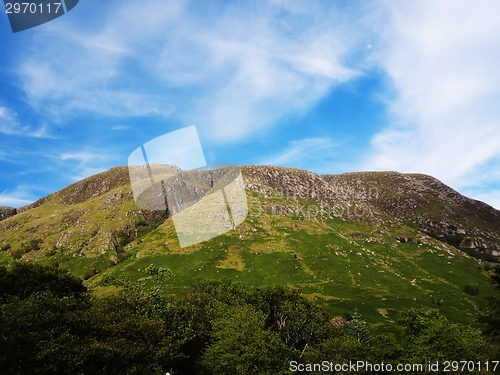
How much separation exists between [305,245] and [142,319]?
152 m

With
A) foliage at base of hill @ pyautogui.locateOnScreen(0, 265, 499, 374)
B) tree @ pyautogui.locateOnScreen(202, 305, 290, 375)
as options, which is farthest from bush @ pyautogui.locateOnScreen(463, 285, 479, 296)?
tree @ pyautogui.locateOnScreen(202, 305, 290, 375)

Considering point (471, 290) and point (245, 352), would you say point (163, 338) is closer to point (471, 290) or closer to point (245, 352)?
point (245, 352)

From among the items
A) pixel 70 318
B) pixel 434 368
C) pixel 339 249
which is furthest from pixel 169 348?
pixel 339 249

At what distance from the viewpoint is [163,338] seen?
5616 centimetres

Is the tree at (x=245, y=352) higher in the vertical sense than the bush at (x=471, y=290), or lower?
higher

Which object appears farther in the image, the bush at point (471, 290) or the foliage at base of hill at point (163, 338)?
the bush at point (471, 290)

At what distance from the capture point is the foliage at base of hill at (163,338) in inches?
1673

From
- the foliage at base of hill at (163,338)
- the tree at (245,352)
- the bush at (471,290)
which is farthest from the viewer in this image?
the bush at (471,290)

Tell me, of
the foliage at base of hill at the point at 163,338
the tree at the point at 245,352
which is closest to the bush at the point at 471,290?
the foliage at base of hill at the point at 163,338

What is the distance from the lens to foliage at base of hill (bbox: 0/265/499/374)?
42500 millimetres

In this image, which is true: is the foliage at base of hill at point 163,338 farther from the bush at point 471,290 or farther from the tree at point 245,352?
the bush at point 471,290

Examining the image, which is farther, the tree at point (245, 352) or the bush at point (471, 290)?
the bush at point (471, 290)

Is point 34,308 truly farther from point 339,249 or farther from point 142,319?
point 339,249

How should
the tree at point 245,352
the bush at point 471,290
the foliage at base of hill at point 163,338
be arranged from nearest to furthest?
the foliage at base of hill at point 163,338 < the tree at point 245,352 < the bush at point 471,290
